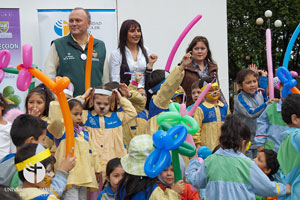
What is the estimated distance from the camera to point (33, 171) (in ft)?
12.2

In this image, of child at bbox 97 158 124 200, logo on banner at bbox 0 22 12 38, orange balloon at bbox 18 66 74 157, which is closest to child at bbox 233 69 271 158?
child at bbox 97 158 124 200

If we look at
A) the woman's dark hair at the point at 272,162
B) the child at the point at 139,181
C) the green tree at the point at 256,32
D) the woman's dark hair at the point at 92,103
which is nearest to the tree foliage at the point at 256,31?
the green tree at the point at 256,32

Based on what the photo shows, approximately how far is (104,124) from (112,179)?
909mm

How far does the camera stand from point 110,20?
10602mm

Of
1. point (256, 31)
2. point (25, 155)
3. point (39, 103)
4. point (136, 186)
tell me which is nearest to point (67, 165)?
point (25, 155)

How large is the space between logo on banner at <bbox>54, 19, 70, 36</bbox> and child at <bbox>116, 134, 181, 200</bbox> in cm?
636

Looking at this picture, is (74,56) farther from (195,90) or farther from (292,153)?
(292,153)

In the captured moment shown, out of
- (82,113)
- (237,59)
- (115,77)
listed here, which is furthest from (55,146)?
(237,59)

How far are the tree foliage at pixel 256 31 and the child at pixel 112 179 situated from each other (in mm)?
16994

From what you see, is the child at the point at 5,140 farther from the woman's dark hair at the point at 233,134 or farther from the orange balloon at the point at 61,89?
the woman's dark hair at the point at 233,134

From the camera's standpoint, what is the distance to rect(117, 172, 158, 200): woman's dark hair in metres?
4.04

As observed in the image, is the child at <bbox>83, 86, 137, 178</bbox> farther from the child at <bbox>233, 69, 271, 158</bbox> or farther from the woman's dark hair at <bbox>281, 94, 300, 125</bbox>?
the child at <bbox>233, 69, 271, 158</bbox>

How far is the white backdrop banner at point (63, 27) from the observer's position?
1025 centimetres

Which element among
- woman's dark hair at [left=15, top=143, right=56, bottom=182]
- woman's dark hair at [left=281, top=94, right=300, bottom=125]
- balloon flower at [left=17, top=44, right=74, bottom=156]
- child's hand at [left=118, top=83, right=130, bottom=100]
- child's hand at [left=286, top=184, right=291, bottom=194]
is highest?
balloon flower at [left=17, top=44, right=74, bottom=156]
